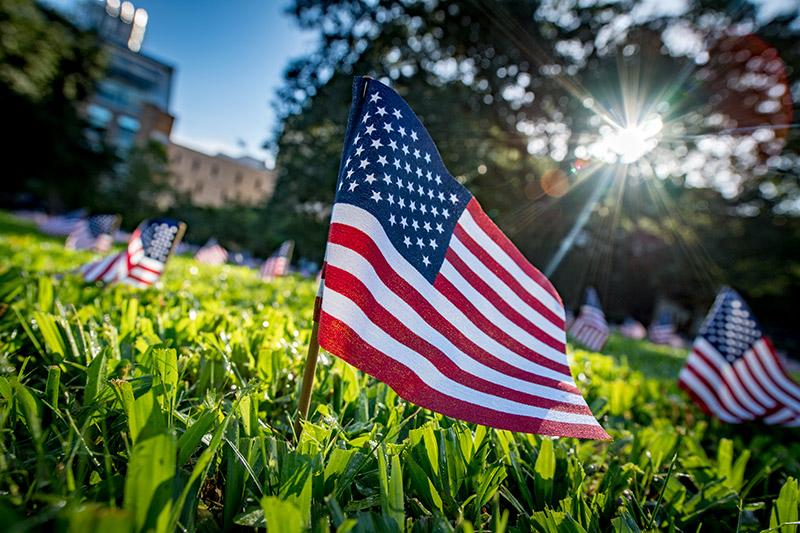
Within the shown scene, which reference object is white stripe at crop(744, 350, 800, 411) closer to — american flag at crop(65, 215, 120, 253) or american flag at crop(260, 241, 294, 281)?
american flag at crop(260, 241, 294, 281)

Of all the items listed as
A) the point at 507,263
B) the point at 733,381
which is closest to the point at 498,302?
the point at 507,263

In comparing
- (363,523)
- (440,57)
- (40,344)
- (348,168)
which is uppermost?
(440,57)

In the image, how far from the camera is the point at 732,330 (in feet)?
12.0

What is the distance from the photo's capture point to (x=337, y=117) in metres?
13.9

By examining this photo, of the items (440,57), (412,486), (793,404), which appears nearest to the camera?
(412,486)

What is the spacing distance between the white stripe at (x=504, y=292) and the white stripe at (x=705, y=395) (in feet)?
7.84

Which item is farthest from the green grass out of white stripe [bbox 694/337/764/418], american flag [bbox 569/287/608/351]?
american flag [bbox 569/287/608/351]

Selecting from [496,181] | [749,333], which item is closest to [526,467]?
[749,333]

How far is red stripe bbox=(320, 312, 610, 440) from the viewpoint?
49.3 inches

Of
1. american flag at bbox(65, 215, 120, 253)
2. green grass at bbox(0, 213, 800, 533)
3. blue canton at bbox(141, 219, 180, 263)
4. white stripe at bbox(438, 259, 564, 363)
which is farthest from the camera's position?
american flag at bbox(65, 215, 120, 253)

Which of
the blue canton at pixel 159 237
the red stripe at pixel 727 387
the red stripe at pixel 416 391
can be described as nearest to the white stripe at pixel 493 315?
the red stripe at pixel 416 391

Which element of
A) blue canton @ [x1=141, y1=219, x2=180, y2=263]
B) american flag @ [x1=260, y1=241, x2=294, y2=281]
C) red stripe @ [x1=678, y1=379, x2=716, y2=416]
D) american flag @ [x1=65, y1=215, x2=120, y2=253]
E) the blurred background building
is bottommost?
red stripe @ [x1=678, y1=379, x2=716, y2=416]

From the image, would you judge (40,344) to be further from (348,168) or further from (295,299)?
(295,299)

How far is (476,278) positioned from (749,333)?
336 centimetres
